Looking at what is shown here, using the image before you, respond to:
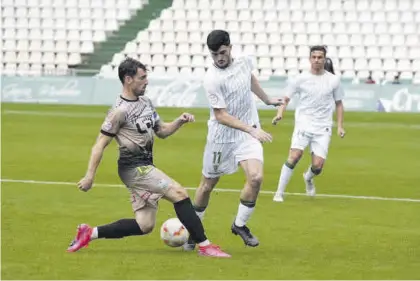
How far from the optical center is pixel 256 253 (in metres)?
10.0

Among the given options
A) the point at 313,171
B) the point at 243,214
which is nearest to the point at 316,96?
the point at 313,171

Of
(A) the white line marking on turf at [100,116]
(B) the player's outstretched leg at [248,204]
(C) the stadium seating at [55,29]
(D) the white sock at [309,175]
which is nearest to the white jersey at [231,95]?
(B) the player's outstretched leg at [248,204]

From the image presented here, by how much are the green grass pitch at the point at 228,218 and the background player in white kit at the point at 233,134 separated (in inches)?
18.2

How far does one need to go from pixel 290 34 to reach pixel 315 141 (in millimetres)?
28380

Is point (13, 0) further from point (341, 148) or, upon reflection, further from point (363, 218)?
point (363, 218)

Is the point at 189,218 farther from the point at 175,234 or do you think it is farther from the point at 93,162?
the point at 93,162

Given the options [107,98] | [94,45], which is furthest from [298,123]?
[94,45]

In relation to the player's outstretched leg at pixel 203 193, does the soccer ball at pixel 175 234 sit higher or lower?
lower

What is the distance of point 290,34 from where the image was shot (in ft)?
140

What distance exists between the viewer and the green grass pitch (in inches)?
359

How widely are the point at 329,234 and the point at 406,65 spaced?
99.3ft

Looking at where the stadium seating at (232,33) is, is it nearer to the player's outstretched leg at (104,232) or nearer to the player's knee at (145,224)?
the player's outstretched leg at (104,232)

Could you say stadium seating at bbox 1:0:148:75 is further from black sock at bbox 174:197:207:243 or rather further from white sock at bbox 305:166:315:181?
black sock at bbox 174:197:207:243

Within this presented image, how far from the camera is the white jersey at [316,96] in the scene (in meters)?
14.6
